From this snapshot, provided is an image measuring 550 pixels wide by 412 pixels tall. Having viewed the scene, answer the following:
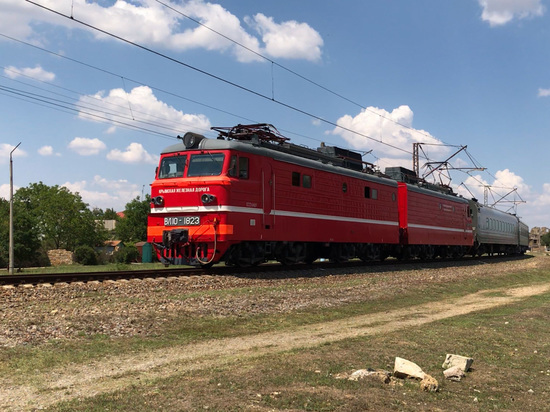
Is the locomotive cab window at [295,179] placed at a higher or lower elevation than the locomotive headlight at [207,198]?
higher

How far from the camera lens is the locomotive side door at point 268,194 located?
1809cm

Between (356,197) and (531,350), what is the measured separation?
608 inches

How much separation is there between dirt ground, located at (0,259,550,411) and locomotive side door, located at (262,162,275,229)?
2.34 m

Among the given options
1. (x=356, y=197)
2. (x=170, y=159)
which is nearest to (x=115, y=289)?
(x=170, y=159)

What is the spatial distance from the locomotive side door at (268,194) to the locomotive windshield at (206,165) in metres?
1.72

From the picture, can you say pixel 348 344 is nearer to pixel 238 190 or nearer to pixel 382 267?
pixel 238 190

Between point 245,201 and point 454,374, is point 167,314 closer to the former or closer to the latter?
point 454,374

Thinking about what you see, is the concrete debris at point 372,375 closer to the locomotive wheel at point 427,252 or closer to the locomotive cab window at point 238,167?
the locomotive cab window at point 238,167

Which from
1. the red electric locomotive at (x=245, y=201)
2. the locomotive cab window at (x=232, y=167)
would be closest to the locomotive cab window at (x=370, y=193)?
the red electric locomotive at (x=245, y=201)

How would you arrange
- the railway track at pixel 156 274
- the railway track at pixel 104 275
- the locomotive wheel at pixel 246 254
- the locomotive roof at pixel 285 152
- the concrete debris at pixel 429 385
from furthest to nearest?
the locomotive wheel at pixel 246 254 → the locomotive roof at pixel 285 152 → the railway track at pixel 156 274 → the railway track at pixel 104 275 → the concrete debris at pixel 429 385

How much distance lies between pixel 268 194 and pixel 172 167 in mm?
3521

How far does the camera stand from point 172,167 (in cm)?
1839

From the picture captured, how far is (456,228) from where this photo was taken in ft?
120

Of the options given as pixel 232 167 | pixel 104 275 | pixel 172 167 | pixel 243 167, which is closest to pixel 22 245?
pixel 172 167
